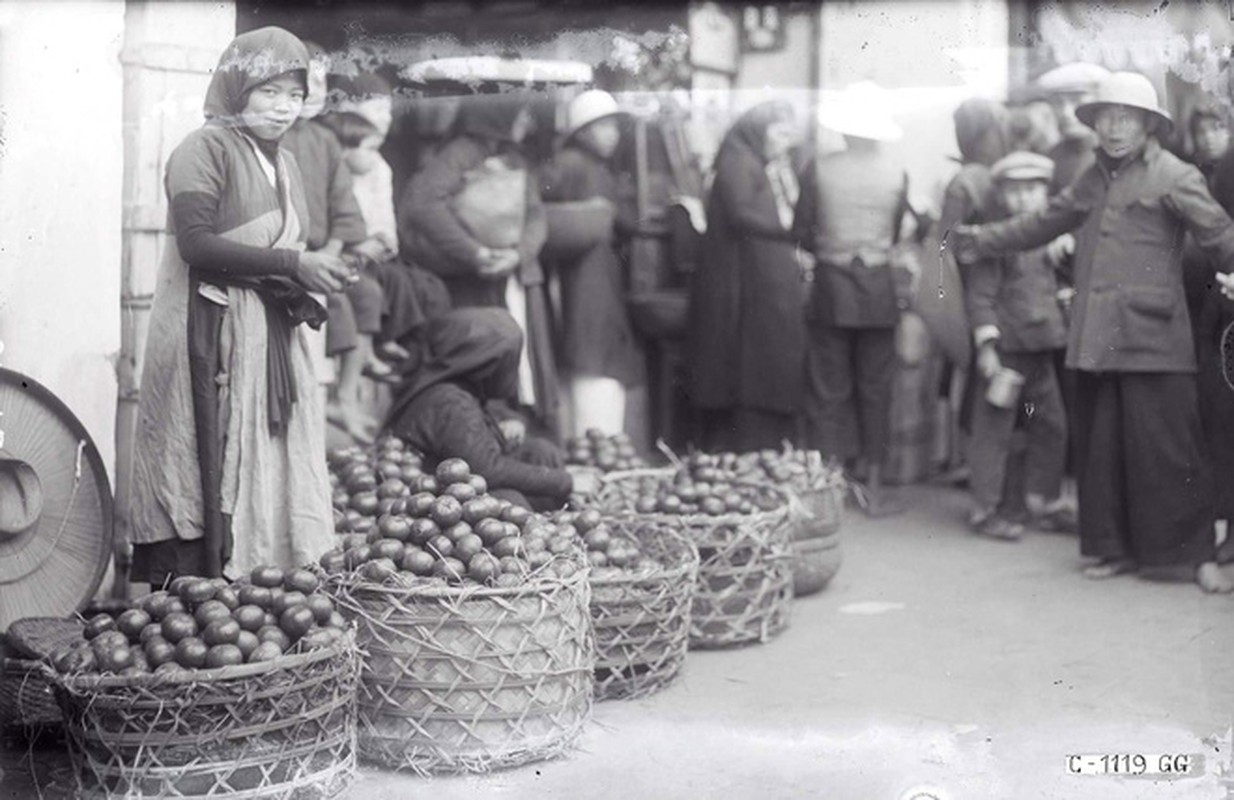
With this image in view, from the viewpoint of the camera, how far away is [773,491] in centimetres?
599

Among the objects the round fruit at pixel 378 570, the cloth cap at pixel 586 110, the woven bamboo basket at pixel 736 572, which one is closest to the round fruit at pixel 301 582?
the round fruit at pixel 378 570

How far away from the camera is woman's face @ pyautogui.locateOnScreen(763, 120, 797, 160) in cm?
765

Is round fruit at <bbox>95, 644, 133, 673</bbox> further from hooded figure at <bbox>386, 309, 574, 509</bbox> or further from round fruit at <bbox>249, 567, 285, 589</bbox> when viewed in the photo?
hooded figure at <bbox>386, 309, 574, 509</bbox>

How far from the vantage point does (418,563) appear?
430cm

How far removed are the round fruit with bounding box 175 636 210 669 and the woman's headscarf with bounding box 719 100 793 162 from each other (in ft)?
14.9

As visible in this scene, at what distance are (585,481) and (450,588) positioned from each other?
2022mm

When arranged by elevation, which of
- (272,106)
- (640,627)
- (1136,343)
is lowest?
(640,627)

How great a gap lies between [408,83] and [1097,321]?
2939 millimetres

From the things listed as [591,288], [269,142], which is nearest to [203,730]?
[269,142]

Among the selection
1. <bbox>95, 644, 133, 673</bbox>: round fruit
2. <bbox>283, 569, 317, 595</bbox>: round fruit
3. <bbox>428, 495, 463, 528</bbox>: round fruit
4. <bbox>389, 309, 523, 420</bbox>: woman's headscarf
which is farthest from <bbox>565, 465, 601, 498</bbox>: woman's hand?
<bbox>95, 644, 133, 673</bbox>: round fruit

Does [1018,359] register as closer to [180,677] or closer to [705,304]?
[705,304]

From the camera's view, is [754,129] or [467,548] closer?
[467,548]

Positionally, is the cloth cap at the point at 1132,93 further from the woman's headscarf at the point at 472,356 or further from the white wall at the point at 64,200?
the white wall at the point at 64,200

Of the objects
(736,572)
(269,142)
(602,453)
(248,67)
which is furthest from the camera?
(602,453)
